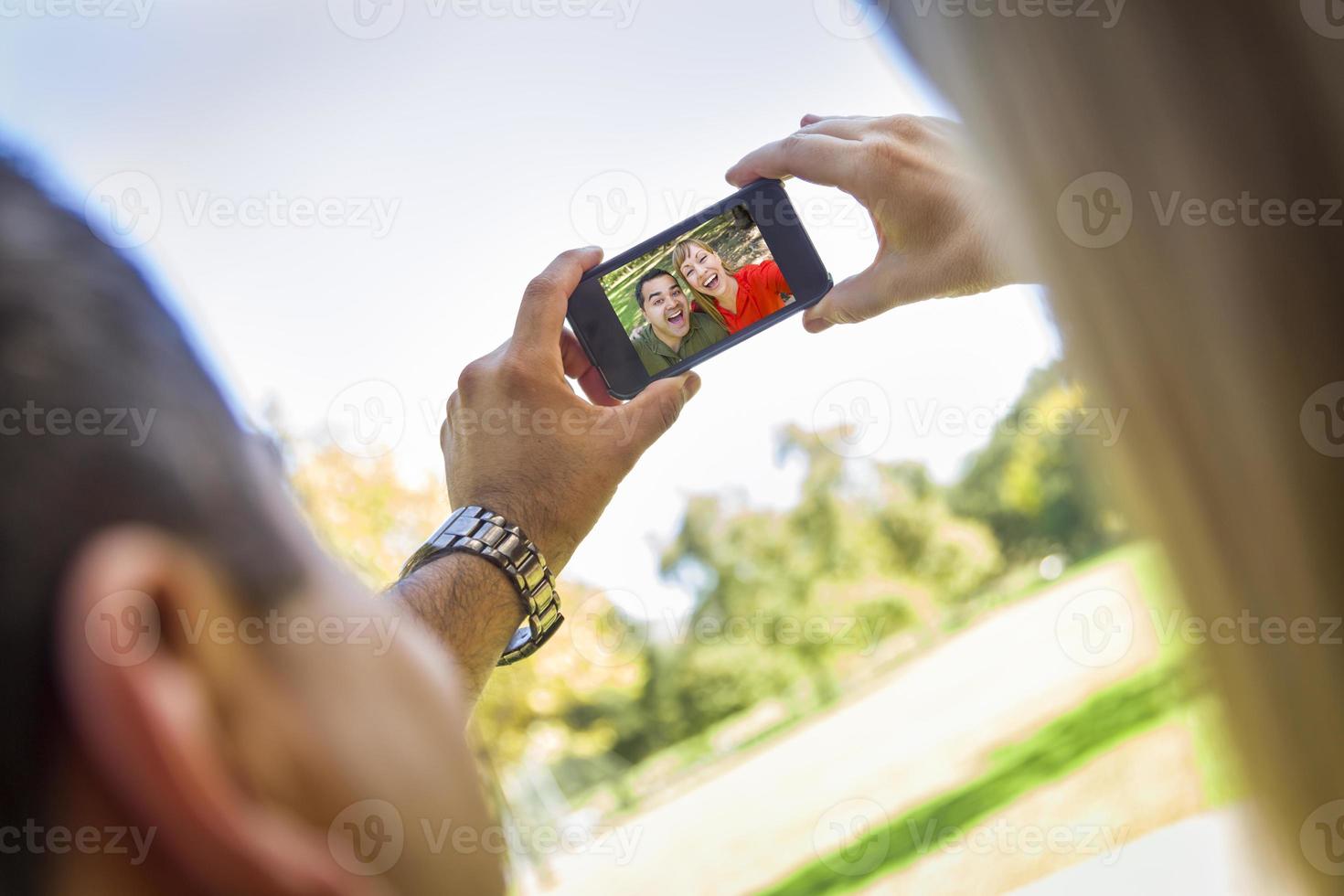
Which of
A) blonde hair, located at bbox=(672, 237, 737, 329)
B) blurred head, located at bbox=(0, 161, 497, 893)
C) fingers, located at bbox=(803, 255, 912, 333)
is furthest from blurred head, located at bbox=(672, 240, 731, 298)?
blurred head, located at bbox=(0, 161, 497, 893)

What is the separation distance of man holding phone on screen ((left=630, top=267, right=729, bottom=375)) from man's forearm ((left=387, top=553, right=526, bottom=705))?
0.36 meters

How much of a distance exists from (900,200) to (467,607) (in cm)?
58

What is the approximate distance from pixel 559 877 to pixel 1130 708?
404 centimetres

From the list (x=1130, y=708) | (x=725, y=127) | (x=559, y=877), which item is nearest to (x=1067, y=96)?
(x=725, y=127)

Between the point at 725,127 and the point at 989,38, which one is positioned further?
the point at 725,127

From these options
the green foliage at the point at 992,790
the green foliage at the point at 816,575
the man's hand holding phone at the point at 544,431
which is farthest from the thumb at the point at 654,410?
the green foliage at the point at 816,575

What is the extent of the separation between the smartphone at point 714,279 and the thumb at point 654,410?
6 cm

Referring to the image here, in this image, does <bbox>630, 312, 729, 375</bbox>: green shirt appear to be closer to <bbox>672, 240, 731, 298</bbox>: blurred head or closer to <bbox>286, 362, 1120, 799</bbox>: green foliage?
<bbox>672, 240, 731, 298</bbox>: blurred head

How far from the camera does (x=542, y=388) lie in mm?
1063

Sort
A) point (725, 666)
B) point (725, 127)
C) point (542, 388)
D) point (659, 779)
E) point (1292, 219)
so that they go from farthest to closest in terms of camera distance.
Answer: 1. point (725, 666)
2. point (659, 779)
3. point (725, 127)
4. point (542, 388)
5. point (1292, 219)

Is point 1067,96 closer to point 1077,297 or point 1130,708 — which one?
point 1077,297

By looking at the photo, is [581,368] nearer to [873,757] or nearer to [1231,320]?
[1231,320]

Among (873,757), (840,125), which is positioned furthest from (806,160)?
(873,757)

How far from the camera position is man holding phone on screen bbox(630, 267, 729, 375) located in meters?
1.13
